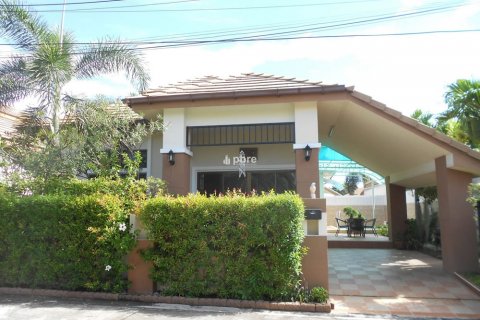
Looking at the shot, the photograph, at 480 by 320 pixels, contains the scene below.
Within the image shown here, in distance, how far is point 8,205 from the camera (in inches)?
309

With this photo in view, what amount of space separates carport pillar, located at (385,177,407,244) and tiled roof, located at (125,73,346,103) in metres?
8.32

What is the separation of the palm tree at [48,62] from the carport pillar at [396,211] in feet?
35.6

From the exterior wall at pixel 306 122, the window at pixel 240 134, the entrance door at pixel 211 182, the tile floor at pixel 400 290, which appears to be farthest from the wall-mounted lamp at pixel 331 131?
the tile floor at pixel 400 290

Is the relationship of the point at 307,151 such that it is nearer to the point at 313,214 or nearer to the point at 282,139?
the point at 282,139

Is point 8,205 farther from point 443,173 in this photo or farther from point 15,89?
point 443,173

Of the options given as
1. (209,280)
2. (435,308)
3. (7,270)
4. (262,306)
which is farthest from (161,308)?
(435,308)

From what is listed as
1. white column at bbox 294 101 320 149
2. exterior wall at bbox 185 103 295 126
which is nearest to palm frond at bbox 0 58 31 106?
exterior wall at bbox 185 103 295 126

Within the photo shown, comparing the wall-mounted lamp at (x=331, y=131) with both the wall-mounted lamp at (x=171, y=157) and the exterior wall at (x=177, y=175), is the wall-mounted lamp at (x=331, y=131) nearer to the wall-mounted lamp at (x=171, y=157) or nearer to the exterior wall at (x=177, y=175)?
the exterior wall at (x=177, y=175)

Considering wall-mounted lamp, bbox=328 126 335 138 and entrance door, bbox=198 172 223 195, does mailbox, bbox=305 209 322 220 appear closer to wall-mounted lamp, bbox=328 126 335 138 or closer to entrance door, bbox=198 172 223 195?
entrance door, bbox=198 172 223 195

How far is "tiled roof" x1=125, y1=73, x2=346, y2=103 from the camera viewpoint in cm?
937

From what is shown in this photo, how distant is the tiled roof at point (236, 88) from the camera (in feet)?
30.7

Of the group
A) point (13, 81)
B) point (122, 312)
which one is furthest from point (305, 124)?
point (13, 81)

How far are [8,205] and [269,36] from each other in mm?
7306

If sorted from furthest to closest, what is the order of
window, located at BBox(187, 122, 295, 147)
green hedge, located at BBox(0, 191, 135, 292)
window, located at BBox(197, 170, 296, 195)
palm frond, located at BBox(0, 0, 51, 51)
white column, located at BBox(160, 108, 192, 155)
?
window, located at BBox(197, 170, 296, 195)
palm frond, located at BBox(0, 0, 51, 51)
window, located at BBox(187, 122, 295, 147)
white column, located at BBox(160, 108, 192, 155)
green hedge, located at BBox(0, 191, 135, 292)
